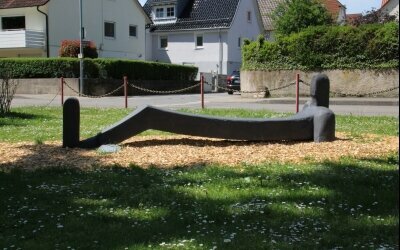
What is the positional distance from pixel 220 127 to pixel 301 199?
3762mm

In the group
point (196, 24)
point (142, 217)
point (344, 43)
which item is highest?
point (196, 24)

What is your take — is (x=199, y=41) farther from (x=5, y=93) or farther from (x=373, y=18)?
(x=5, y=93)

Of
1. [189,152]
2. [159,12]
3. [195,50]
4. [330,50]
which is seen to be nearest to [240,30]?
[195,50]

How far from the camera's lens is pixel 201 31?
163 feet

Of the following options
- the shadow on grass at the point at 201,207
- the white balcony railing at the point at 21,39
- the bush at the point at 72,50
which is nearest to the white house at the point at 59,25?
the white balcony railing at the point at 21,39

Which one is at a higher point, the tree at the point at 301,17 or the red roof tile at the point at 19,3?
the red roof tile at the point at 19,3

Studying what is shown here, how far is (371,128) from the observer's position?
485 inches

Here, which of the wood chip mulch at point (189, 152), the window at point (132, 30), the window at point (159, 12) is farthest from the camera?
the window at point (159, 12)

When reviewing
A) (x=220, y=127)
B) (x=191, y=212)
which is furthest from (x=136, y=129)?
(x=191, y=212)

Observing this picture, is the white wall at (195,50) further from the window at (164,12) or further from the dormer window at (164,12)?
the window at (164,12)

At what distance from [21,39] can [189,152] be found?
32.5 meters

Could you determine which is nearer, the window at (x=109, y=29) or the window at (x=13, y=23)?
the window at (x=13, y=23)

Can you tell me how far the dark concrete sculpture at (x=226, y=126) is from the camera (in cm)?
921

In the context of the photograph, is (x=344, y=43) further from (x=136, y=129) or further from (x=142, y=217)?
(x=142, y=217)
